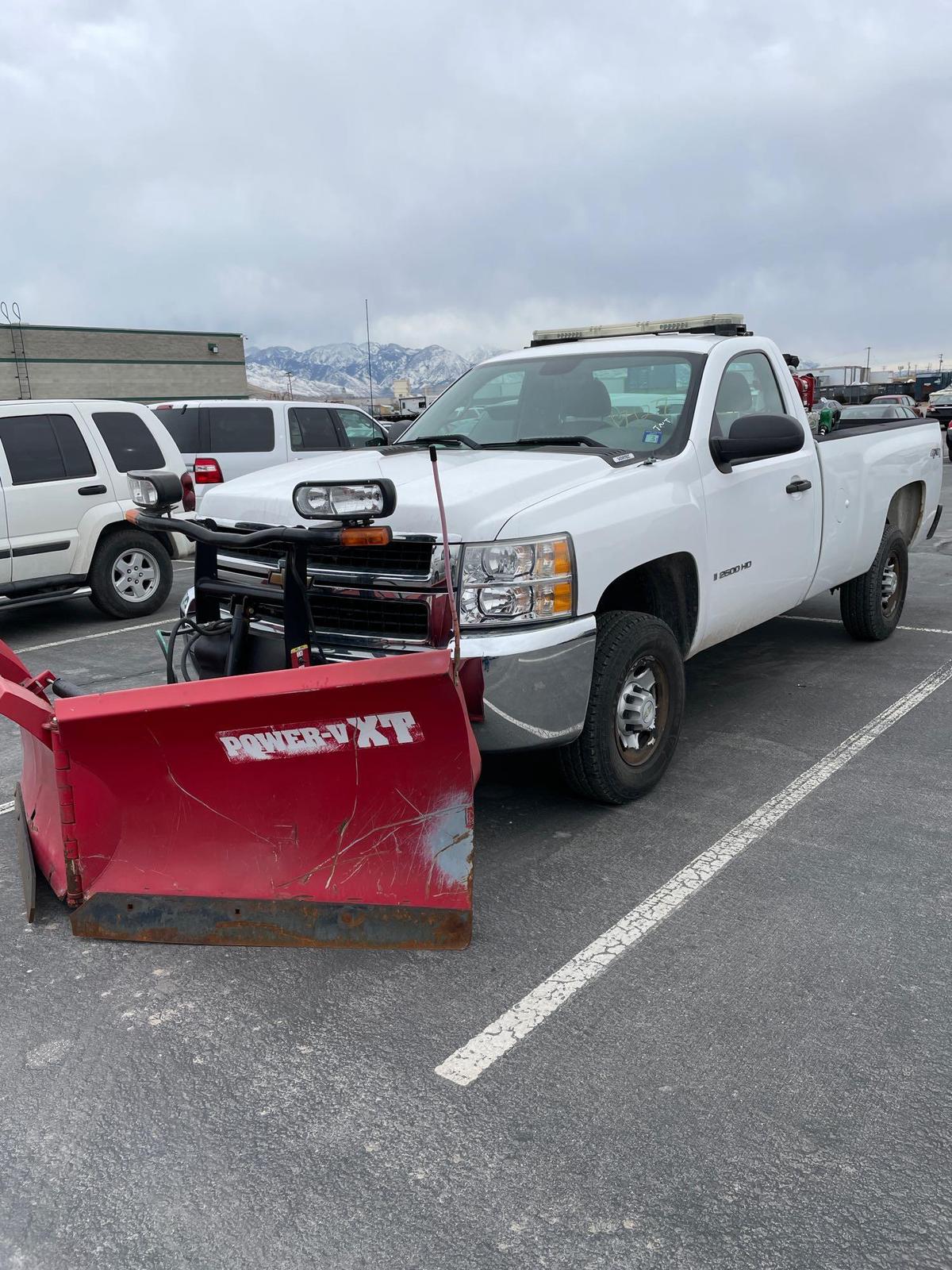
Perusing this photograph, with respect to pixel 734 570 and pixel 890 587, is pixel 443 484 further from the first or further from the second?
pixel 890 587

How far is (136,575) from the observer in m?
9.18

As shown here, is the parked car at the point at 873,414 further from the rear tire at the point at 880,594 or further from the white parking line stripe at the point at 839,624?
the rear tire at the point at 880,594

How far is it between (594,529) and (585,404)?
4.32ft

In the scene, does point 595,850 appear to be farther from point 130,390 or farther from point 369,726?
point 130,390

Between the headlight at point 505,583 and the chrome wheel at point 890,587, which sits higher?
the headlight at point 505,583

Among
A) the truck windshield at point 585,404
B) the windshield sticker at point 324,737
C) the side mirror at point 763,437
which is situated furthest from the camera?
the truck windshield at point 585,404

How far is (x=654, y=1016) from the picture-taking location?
2943 mm

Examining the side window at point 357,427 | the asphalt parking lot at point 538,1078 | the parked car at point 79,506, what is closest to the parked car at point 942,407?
the side window at point 357,427

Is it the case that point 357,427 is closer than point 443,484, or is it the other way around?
point 443,484

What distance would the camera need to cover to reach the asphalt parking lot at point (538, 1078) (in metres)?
2.22

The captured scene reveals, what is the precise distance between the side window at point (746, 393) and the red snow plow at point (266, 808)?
2.41 meters

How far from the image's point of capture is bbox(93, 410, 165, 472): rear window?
8.95 meters

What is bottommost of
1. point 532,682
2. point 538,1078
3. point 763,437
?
point 538,1078

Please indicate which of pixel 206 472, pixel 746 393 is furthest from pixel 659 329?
pixel 206 472
